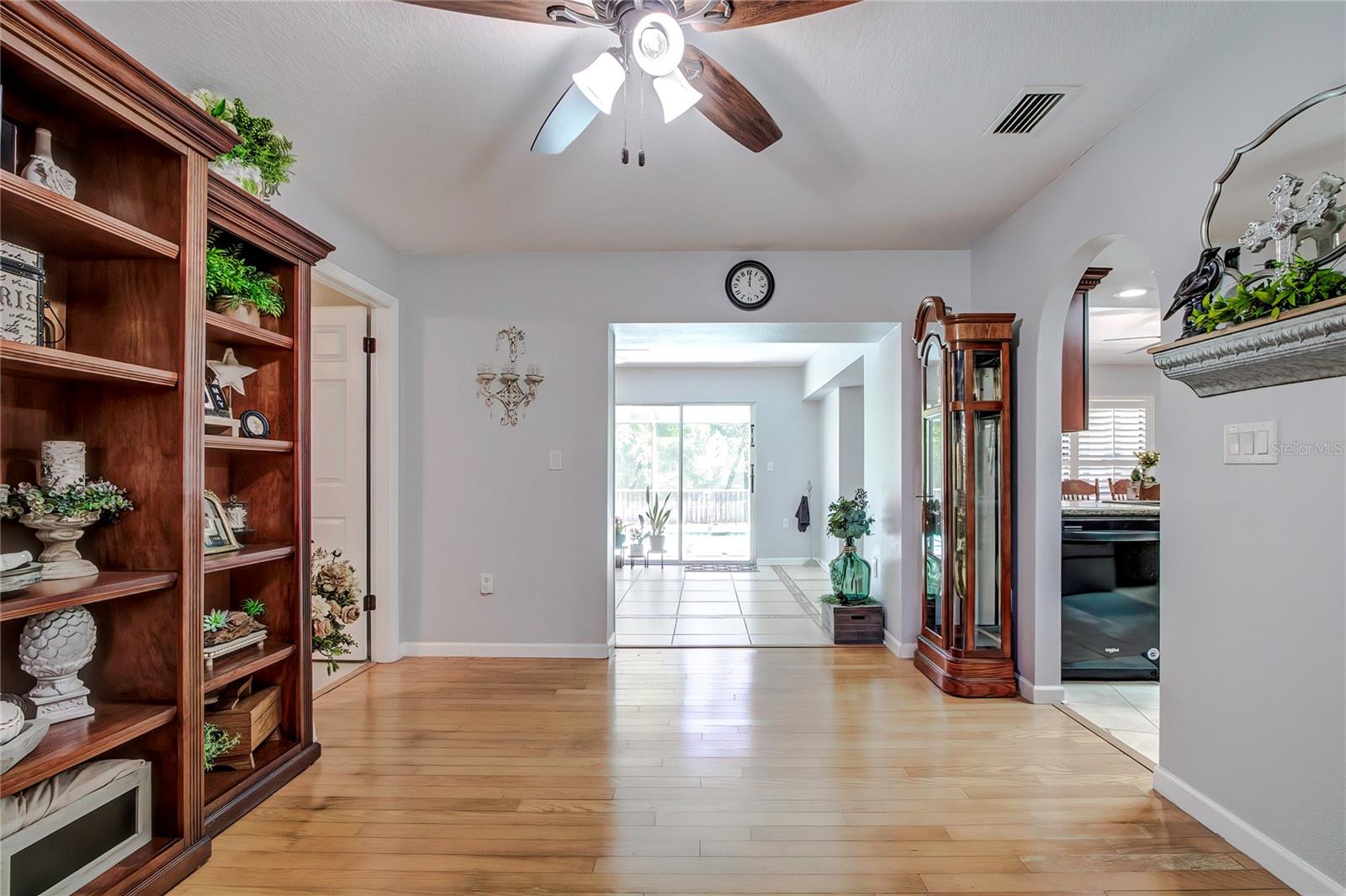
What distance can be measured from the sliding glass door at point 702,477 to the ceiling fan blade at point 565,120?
6265 millimetres

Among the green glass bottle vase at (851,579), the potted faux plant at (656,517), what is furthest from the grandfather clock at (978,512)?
the potted faux plant at (656,517)

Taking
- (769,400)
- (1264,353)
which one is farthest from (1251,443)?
(769,400)

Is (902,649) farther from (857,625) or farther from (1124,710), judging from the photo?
(1124,710)

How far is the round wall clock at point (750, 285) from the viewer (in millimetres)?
4121

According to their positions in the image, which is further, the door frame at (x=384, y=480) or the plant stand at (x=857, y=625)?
the plant stand at (x=857, y=625)

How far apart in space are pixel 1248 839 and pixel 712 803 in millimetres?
1562

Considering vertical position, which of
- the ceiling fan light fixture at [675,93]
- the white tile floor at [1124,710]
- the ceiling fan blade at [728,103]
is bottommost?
the white tile floor at [1124,710]

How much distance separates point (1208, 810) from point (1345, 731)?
0.63m

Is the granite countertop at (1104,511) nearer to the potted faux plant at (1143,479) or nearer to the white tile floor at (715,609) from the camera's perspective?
the potted faux plant at (1143,479)

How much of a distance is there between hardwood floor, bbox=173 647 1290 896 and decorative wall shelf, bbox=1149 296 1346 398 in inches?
53.6

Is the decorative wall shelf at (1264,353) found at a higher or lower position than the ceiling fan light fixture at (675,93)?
lower

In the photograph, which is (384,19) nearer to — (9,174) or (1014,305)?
(9,174)

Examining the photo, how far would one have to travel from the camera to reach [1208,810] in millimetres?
2123

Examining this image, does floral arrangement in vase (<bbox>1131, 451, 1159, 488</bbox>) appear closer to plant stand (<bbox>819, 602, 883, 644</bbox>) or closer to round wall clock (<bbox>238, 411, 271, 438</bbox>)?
plant stand (<bbox>819, 602, 883, 644</bbox>)
